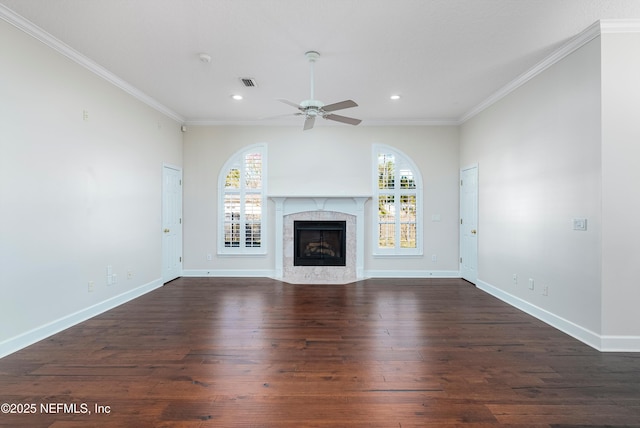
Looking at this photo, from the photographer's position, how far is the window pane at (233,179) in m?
6.01

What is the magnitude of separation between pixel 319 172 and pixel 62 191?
3.95 m

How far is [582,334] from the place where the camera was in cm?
299

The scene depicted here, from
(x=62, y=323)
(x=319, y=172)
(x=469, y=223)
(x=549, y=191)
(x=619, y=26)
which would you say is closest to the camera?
(x=619, y=26)

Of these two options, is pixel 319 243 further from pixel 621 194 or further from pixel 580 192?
pixel 621 194

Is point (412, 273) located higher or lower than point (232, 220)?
lower

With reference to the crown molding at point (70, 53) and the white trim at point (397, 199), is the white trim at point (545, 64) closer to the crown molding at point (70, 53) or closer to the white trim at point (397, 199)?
the white trim at point (397, 199)

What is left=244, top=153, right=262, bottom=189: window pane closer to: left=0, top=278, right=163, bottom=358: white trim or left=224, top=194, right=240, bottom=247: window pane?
left=224, top=194, right=240, bottom=247: window pane

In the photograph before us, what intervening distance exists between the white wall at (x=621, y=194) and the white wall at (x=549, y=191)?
70mm

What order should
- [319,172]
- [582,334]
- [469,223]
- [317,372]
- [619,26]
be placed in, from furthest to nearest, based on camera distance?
1. [319,172]
2. [469,223]
3. [582,334]
4. [619,26]
5. [317,372]

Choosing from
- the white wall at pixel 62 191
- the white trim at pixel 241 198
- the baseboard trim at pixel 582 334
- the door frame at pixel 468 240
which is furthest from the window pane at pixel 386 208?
the white wall at pixel 62 191

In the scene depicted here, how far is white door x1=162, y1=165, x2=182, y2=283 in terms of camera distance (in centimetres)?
532

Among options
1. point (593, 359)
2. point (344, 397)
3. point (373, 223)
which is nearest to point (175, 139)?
point (373, 223)

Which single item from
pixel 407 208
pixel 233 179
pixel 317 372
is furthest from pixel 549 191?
pixel 233 179

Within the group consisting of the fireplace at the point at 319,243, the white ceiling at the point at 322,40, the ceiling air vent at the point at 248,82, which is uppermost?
the white ceiling at the point at 322,40
